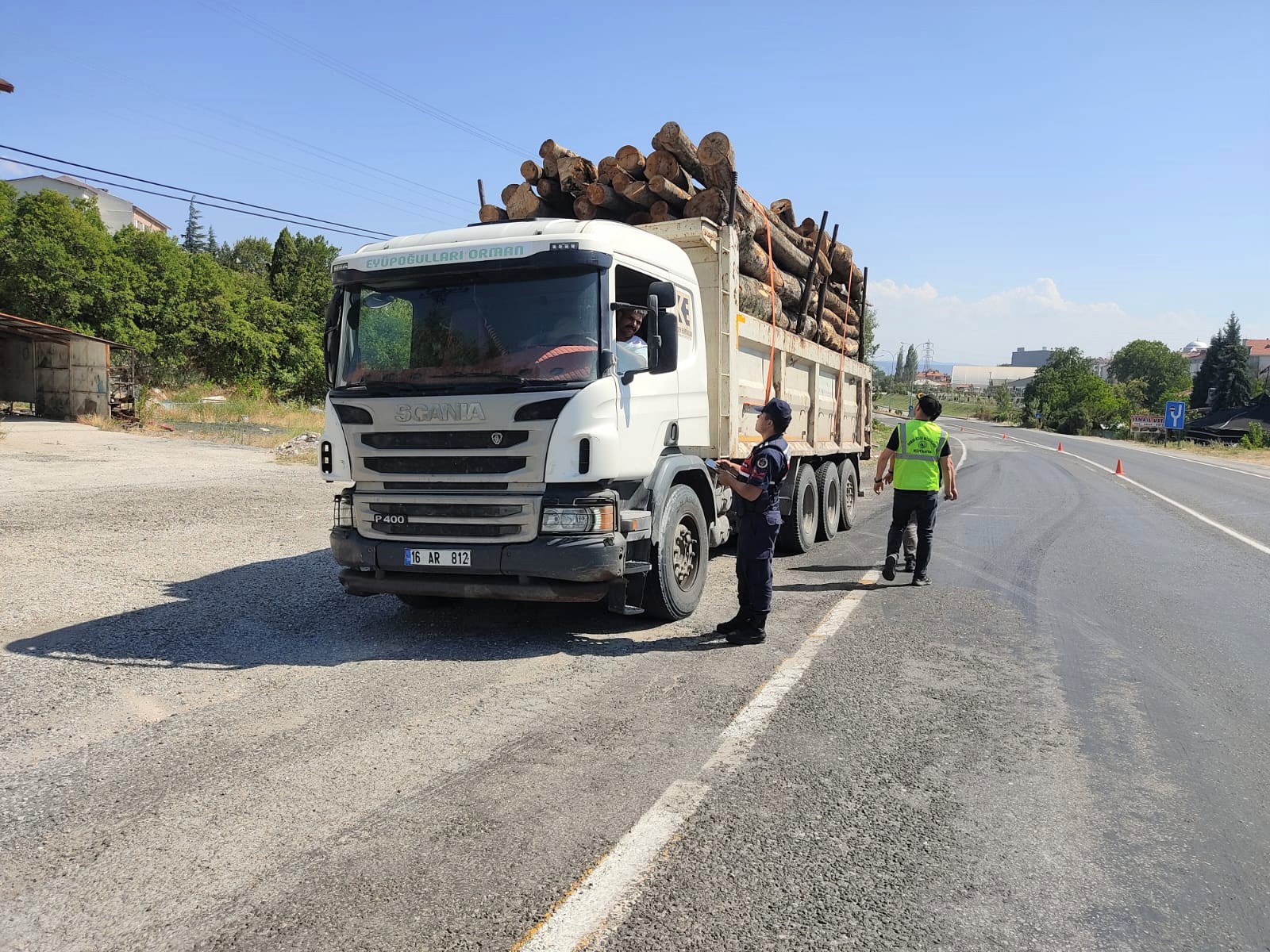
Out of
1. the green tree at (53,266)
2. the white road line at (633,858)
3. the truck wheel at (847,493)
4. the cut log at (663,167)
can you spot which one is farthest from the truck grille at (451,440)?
the green tree at (53,266)

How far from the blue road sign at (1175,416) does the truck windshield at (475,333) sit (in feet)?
204

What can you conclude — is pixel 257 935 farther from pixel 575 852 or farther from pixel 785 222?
pixel 785 222

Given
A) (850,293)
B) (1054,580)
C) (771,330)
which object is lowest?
(1054,580)

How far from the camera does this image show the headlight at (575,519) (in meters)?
5.35

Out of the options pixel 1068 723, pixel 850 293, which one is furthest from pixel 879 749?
pixel 850 293

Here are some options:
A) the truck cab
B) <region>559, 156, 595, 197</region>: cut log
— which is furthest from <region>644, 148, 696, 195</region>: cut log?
the truck cab

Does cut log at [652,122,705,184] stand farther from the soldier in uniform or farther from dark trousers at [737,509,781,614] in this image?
dark trousers at [737,509,781,614]

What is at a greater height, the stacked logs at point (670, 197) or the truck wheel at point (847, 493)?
the stacked logs at point (670, 197)

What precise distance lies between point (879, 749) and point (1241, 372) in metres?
99.5

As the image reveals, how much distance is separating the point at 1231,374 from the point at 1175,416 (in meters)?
36.2

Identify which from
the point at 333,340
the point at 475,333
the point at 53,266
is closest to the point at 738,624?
the point at 475,333

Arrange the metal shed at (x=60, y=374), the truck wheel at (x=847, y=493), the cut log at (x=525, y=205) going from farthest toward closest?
the metal shed at (x=60, y=374) → the truck wheel at (x=847, y=493) → the cut log at (x=525, y=205)

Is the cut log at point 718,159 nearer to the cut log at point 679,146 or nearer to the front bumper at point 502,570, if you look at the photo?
the cut log at point 679,146

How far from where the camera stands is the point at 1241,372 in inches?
3317
